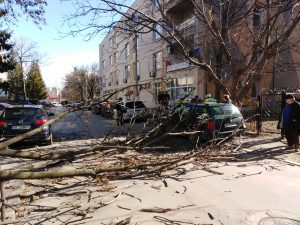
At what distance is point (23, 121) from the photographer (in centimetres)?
1303

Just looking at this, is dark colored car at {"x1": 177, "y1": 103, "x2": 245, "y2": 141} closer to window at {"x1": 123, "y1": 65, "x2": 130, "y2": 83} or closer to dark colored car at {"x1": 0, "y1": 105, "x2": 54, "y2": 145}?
dark colored car at {"x1": 0, "y1": 105, "x2": 54, "y2": 145}

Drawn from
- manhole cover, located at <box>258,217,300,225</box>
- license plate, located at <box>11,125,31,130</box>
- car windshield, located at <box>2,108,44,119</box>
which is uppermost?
car windshield, located at <box>2,108,44,119</box>

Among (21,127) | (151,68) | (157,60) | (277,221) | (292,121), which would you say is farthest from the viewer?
(151,68)

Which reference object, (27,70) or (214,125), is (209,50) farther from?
(27,70)

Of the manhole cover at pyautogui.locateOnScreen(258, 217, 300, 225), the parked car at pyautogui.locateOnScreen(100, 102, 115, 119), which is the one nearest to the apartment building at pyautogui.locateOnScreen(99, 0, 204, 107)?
the parked car at pyautogui.locateOnScreen(100, 102, 115, 119)

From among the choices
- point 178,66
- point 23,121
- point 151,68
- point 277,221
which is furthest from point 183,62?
point 277,221

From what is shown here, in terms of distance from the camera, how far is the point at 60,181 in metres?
7.50

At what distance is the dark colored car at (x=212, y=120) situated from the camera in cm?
1155

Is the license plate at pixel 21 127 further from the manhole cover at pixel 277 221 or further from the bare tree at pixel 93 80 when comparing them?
the bare tree at pixel 93 80

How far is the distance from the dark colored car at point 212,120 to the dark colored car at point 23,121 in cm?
493

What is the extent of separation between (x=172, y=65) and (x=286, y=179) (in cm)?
2649

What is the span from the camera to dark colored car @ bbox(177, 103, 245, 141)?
37.9 ft

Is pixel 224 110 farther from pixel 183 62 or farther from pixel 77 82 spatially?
pixel 77 82

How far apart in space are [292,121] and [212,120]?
238 centimetres
